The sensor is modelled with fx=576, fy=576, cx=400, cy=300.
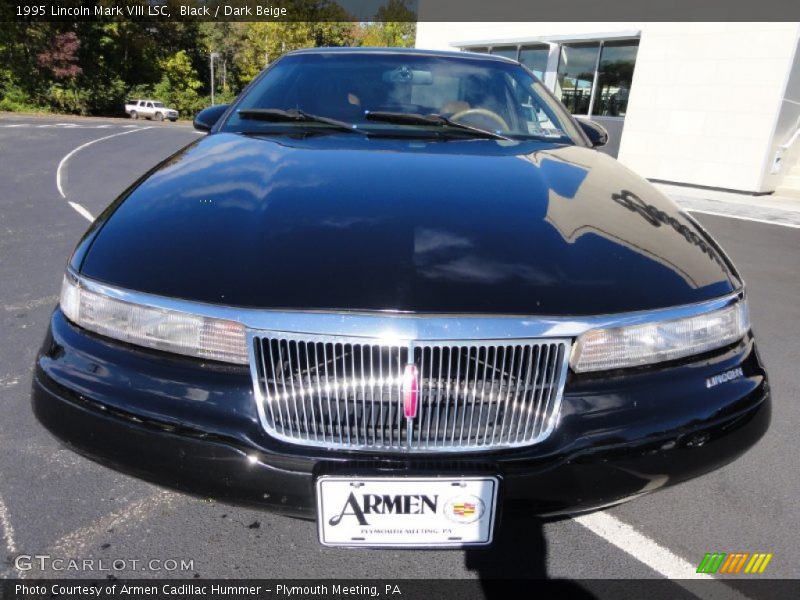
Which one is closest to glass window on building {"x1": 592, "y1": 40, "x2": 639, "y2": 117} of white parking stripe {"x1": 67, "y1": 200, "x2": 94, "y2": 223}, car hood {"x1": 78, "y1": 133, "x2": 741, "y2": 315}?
white parking stripe {"x1": 67, "y1": 200, "x2": 94, "y2": 223}

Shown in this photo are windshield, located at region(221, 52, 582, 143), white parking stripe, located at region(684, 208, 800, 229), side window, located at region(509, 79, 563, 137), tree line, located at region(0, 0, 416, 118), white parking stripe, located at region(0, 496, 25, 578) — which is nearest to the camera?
white parking stripe, located at region(0, 496, 25, 578)

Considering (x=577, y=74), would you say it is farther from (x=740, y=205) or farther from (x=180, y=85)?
(x=180, y=85)

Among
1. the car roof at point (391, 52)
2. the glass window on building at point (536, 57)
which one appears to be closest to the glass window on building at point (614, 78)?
the glass window on building at point (536, 57)

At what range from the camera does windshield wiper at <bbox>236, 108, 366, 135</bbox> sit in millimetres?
2496

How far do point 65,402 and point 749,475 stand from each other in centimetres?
245

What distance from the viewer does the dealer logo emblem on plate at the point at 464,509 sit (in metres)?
1.38

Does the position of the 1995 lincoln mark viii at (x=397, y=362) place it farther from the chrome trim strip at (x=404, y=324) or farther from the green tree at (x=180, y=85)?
the green tree at (x=180, y=85)

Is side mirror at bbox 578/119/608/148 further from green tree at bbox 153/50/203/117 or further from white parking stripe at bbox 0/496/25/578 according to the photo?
green tree at bbox 153/50/203/117

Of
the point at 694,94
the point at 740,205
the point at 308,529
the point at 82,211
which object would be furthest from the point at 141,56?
the point at 308,529

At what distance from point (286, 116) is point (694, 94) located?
10940 millimetres

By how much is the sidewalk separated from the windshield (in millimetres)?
6123

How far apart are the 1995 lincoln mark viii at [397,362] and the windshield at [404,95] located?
3.40ft

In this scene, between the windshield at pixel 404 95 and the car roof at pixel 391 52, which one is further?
the car roof at pixel 391 52

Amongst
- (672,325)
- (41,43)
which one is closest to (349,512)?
(672,325)
